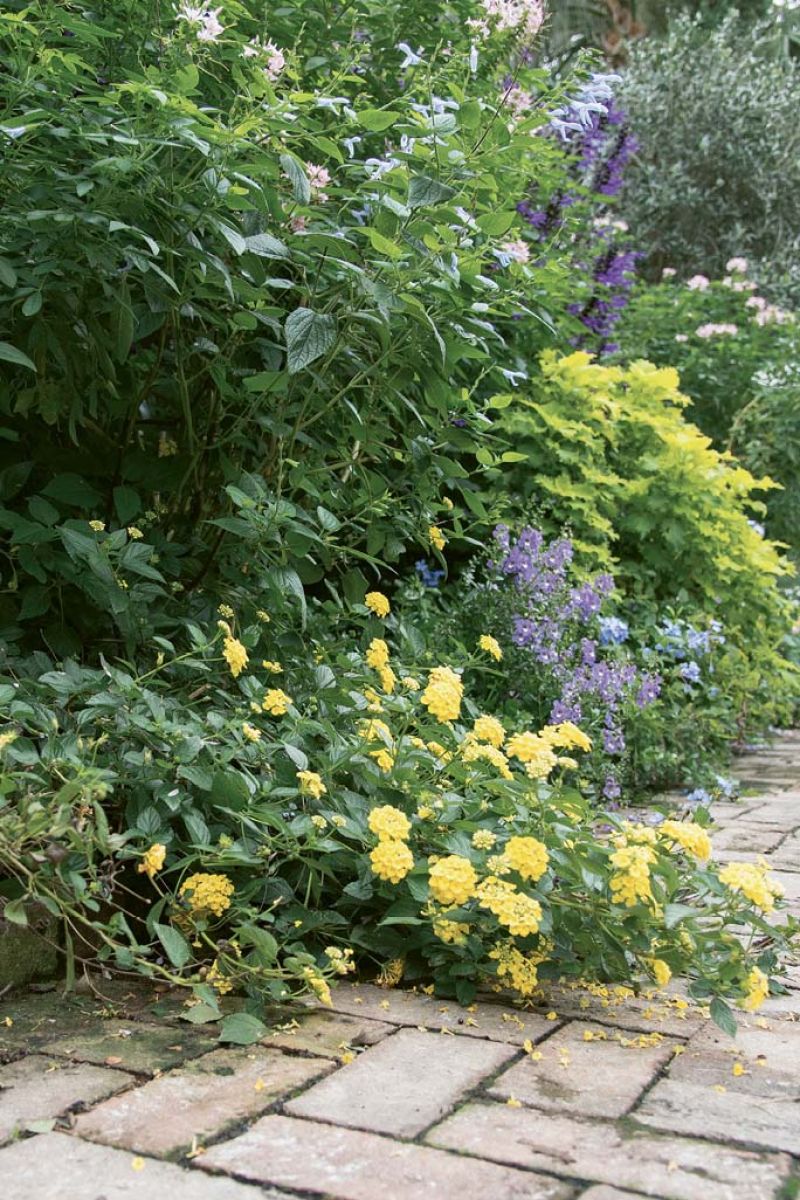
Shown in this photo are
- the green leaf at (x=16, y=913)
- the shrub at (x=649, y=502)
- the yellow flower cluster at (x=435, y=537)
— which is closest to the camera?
the green leaf at (x=16, y=913)

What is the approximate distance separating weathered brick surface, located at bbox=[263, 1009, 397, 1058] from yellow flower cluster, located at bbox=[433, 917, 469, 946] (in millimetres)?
178

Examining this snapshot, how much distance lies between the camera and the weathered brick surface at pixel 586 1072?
1758mm

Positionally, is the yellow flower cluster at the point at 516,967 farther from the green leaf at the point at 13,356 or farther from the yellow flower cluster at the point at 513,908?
the green leaf at the point at 13,356

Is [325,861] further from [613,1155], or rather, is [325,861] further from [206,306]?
[206,306]

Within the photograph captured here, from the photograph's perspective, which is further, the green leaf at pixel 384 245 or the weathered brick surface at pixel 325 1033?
the green leaf at pixel 384 245

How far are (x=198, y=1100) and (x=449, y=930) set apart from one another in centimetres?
58

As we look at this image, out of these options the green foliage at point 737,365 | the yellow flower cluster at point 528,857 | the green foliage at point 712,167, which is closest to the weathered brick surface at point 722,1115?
the yellow flower cluster at point 528,857

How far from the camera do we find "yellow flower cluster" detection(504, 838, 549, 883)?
2.09m

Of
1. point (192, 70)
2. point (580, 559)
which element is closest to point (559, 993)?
point (192, 70)

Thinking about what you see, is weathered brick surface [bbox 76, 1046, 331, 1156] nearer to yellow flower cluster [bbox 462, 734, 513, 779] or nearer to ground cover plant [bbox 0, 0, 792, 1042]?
ground cover plant [bbox 0, 0, 792, 1042]

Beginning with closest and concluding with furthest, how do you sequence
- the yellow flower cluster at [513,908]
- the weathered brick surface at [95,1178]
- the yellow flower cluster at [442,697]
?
the weathered brick surface at [95,1178], the yellow flower cluster at [513,908], the yellow flower cluster at [442,697]

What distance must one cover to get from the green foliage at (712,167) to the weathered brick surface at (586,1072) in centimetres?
902

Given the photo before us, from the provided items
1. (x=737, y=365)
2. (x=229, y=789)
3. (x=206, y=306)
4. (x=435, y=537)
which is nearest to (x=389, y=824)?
(x=229, y=789)

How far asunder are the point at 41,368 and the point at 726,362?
5.39m
